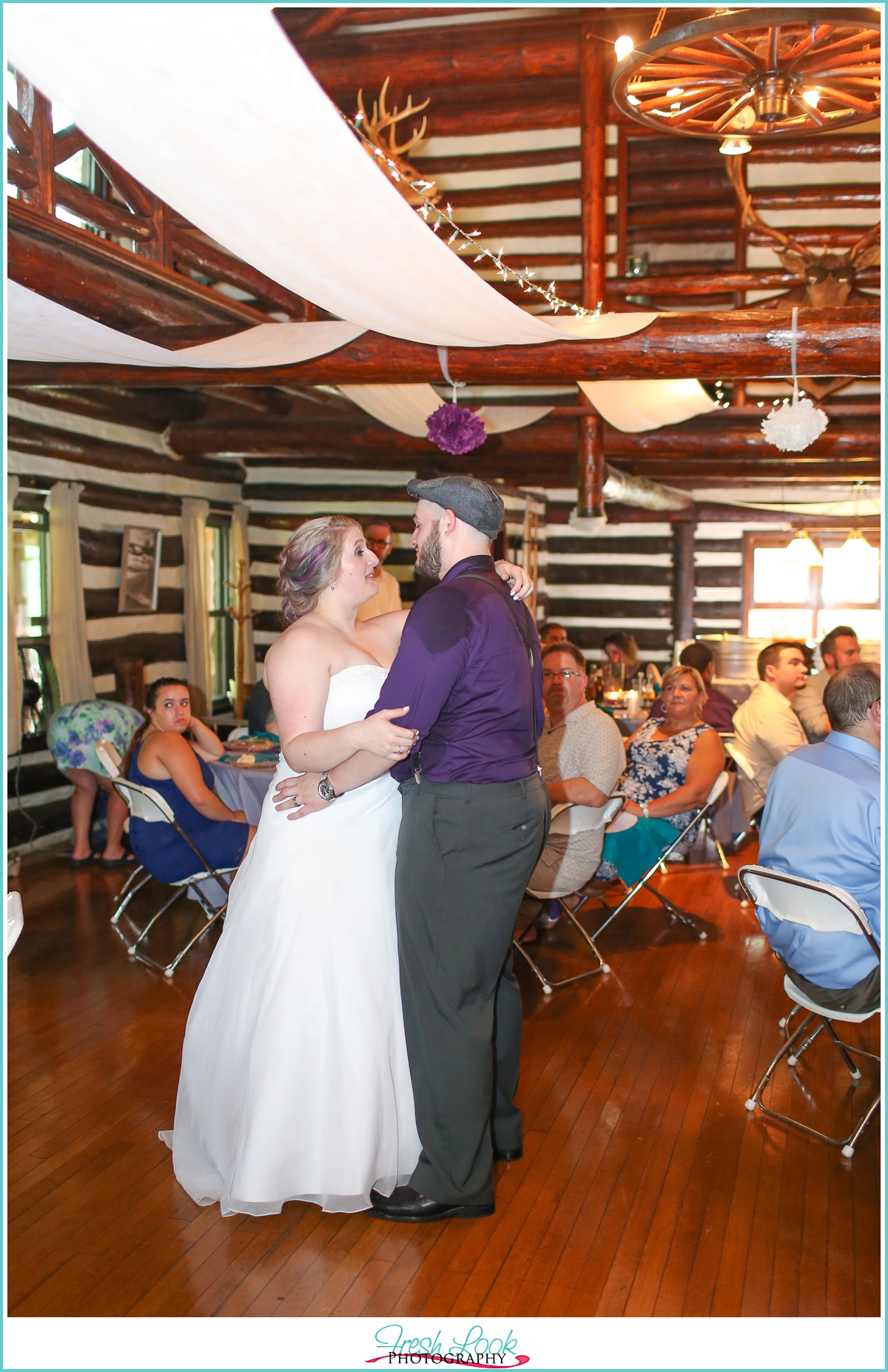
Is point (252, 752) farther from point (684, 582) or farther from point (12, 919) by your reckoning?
point (684, 582)

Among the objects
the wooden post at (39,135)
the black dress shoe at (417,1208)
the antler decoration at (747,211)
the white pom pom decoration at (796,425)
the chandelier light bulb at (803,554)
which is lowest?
the black dress shoe at (417,1208)

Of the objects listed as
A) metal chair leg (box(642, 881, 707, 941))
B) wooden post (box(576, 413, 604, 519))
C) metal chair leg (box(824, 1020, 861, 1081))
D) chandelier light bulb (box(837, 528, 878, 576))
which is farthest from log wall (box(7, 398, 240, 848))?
chandelier light bulb (box(837, 528, 878, 576))

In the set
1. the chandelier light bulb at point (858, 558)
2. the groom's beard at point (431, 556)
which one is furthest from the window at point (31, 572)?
the chandelier light bulb at point (858, 558)

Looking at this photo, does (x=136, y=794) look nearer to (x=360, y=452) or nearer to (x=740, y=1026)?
(x=740, y=1026)

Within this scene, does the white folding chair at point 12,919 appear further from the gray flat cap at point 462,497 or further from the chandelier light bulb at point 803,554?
the chandelier light bulb at point 803,554

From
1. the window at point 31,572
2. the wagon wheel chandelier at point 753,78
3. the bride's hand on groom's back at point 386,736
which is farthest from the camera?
the window at point 31,572

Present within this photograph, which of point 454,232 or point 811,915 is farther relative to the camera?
point 454,232

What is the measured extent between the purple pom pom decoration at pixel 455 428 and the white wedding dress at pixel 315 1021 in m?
2.49

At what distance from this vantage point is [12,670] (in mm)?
6637

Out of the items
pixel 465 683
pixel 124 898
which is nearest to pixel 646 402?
pixel 124 898

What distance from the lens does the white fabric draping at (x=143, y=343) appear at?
13.4 ft

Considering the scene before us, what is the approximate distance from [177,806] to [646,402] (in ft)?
13.9

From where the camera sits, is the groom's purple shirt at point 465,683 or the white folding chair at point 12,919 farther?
the groom's purple shirt at point 465,683

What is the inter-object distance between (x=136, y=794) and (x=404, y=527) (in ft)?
22.0
